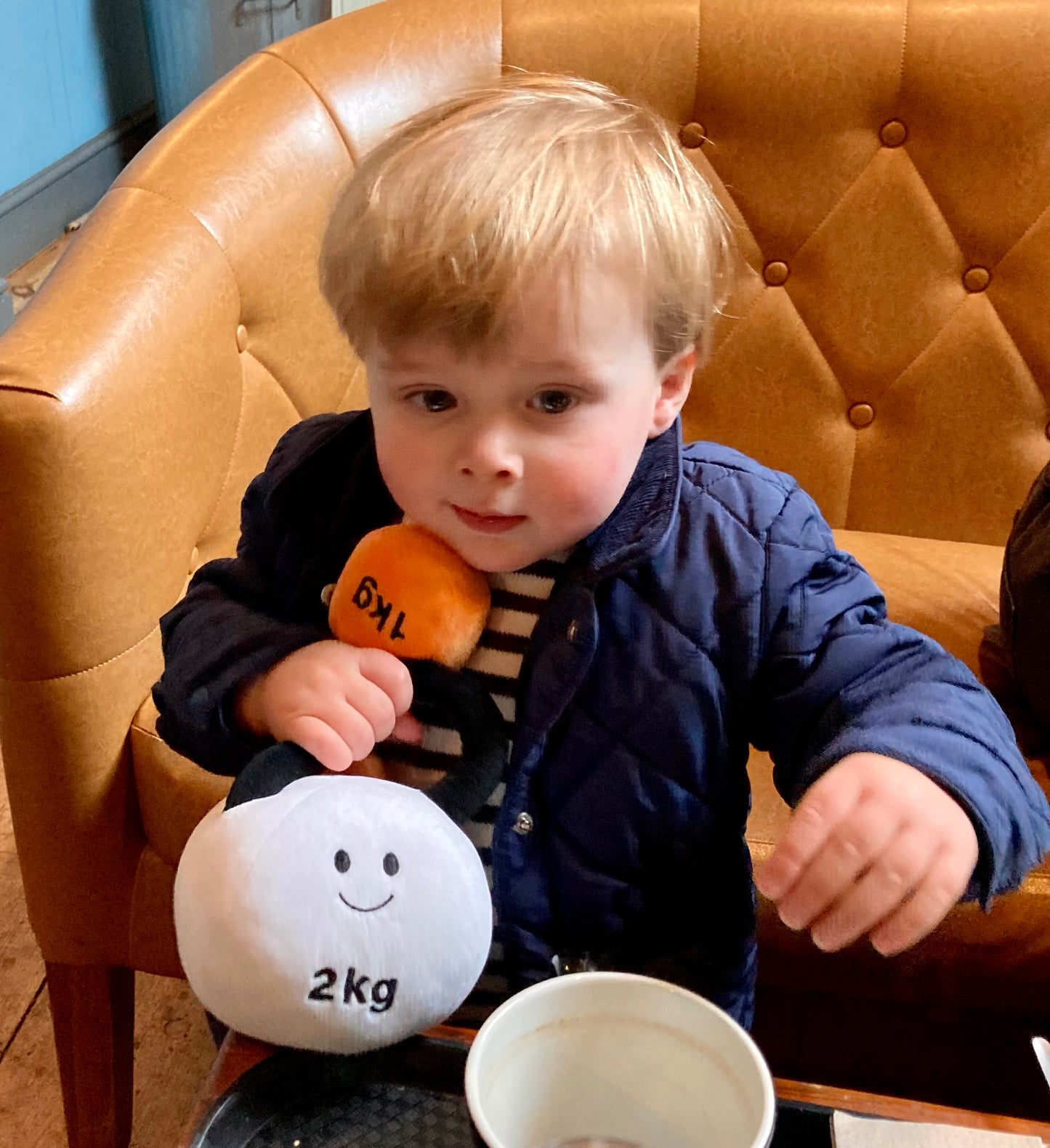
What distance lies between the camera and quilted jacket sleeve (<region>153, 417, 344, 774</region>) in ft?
2.08

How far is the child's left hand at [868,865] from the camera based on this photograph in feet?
1.67

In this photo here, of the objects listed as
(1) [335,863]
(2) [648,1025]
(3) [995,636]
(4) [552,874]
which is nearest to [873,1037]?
(3) [995,636]

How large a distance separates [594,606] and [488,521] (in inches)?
3.5

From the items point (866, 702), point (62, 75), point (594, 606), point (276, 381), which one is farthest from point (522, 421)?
point (62, 75)

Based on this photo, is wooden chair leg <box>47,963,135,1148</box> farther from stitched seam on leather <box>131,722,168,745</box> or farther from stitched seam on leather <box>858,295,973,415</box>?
stitched seam on leather <box>858,295,973,415</box>

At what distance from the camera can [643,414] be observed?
633 mm

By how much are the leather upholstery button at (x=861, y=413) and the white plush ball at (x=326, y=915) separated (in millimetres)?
1011

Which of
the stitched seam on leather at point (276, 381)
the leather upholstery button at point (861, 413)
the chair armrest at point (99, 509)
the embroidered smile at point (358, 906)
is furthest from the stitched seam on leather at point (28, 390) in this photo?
the leather upholstery button at point (861, 413)

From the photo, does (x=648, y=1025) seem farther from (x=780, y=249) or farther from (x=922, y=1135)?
(x=780, y=249)

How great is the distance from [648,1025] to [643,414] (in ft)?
1.04

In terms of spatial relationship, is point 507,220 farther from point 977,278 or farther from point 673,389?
point 977,278

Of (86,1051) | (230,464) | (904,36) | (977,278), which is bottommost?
(86,1051)

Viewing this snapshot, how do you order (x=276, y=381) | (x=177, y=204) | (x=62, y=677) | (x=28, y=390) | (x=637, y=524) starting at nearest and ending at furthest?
(x=637, y=524) → (x=28, y=390) → (x=62, y=677) → (x=177, y=204) → (x=276, y=381)

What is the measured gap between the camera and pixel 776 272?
133 cm
